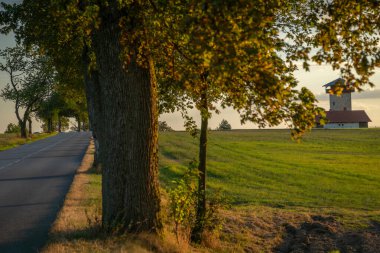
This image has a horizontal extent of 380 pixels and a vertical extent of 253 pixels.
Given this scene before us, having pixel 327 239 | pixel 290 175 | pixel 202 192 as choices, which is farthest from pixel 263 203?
pixel 290 175

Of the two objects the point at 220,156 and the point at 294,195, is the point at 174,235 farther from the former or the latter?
the point at 220,156

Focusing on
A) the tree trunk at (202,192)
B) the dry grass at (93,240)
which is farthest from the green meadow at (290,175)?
the dry grass at (93,240)

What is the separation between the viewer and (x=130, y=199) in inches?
395

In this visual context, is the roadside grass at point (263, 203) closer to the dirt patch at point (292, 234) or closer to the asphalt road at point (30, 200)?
the dirt patch at point (292, 234)

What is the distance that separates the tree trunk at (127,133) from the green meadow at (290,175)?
3312 millimetres

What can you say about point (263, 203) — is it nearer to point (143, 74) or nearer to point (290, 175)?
point (290, 175)

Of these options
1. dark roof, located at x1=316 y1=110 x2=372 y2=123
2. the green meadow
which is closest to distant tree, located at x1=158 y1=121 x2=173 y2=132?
the green meadow

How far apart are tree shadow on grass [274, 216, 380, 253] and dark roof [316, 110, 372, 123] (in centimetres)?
10276

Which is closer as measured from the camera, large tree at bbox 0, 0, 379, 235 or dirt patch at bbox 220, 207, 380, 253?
large tree at bbox 0, 0, 379, 235

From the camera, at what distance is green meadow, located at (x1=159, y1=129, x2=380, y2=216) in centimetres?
2293

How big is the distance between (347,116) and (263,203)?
4012 inches

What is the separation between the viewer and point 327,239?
47.1 feet

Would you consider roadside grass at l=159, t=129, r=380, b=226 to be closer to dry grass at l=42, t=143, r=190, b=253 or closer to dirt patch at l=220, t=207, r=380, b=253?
dirt patch at l=220, t=207, r=380, b=253

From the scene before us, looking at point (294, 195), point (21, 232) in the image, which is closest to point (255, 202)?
point (294, 195)
